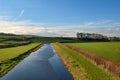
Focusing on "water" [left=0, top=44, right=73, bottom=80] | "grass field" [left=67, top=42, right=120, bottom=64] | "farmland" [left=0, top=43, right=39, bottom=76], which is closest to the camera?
"water" [left=0, top=44, right=73, bottom=80]

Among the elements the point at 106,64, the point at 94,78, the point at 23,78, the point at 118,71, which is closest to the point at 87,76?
the point at 94,78

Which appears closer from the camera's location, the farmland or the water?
the water

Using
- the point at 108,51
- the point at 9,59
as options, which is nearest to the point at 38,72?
the point at 9,59

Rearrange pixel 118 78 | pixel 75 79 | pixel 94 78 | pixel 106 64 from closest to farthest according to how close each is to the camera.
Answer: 1. pixel 118 78
2. pixel 94 78
3. pixel 75 79
4. pixel 106 64

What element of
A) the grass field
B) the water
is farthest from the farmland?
the grass field

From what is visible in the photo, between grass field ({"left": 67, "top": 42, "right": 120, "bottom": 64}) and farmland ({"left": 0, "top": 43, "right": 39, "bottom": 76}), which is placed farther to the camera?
grass field ({"left": 67, "top": 42, "right": 120, "bottom": 64})

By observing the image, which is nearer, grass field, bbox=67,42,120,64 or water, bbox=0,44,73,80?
water, bbox=0,44,73,80

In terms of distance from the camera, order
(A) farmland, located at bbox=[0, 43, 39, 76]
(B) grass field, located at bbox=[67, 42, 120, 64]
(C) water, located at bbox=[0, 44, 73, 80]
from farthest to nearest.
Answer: (B) grass field, located at bbox=[67, 42, 120, 64]
(A) farmland, located at bbox=[0, 43, 39, 76]
(C) water, located at bbox=[0, 44, 73, 80]

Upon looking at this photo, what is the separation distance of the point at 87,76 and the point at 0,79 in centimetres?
976

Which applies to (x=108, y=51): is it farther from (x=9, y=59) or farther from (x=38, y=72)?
(x=38, y=72)

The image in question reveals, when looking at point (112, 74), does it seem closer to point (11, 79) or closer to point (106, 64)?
point (106, 64)

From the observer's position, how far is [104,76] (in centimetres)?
2517

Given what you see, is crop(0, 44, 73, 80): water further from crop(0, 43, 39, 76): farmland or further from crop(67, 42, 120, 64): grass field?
crop(67, 42, 120, 64): grass field

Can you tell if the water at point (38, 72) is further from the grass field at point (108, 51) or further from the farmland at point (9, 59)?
the grass field at point (108, 51)
